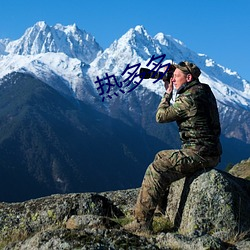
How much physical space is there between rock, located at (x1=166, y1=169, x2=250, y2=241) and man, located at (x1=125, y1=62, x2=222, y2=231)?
430mm

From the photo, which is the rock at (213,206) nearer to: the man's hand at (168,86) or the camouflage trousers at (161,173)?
the camouflage trousers at (161,173)

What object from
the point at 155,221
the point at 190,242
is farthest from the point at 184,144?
the point at 190,242

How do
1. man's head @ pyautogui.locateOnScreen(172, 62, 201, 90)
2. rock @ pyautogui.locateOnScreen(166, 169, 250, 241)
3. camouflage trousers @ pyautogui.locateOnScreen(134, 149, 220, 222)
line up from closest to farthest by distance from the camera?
rock @ pyautogui.locateOnScreen(166, 169, 250, 241)
camouflage trousers @ pyautogui.locateOnScreen(134, 149, 220, 222)
man's head @ pyautogui.locateOnScreen(172, 62, 201, 90)

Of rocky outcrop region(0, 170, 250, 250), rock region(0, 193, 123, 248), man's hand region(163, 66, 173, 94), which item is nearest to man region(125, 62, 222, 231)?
man's hand region(163, 66, 173, 94)

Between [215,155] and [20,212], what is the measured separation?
5335mm

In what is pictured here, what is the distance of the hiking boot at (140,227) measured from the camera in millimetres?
10469

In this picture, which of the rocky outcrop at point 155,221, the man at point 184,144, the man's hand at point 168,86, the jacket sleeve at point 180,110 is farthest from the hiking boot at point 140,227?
the man's hand at point 168,86

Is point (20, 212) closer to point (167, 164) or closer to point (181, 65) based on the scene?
point (167, 164)

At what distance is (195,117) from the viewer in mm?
10914

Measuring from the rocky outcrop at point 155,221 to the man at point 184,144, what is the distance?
40 cm

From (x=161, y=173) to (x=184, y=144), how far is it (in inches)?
34.2

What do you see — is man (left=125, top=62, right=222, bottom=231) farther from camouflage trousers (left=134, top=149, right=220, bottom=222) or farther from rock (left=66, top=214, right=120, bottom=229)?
rock (left=66, top=214, right=120, bottom=229)

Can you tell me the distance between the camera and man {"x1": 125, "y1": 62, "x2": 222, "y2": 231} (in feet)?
35.4

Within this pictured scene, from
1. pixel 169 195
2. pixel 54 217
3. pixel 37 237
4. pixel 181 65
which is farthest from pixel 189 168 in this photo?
pixel 37 237
